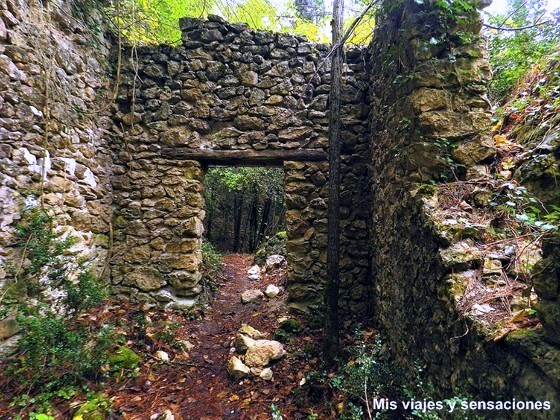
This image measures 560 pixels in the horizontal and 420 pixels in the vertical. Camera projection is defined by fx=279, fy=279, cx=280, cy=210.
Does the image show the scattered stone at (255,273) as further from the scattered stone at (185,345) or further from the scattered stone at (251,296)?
the scattered stone at (185,345)

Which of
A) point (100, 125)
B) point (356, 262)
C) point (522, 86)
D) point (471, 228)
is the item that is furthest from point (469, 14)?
point (100, 125)

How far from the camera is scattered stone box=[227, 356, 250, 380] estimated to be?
289 centimetres

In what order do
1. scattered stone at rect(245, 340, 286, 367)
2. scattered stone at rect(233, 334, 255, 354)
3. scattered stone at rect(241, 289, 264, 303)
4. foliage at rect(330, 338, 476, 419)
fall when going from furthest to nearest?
scattered stone at rect(241, 289, 264, 303)
scattered stone at rect(233, 334, 255, 354)
scattered stone at rect(245, 340, 286, 367)
foliage at rect(330, 338, 476, 419)

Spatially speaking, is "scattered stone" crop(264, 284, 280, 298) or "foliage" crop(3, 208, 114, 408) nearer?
"foliage" crop(3, 208, 114, 408)

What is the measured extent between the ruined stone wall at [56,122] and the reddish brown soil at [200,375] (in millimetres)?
1117

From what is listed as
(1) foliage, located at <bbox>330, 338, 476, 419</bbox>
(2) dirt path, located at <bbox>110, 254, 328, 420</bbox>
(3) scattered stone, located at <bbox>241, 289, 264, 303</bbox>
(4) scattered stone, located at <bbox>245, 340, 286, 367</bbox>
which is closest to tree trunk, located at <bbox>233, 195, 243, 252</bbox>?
(3) scattered stone, located at <bbox>241, 289, 264, 303</bbox>

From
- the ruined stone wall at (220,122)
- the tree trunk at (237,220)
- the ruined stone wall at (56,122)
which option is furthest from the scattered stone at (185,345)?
the tree trunk at (237,220)

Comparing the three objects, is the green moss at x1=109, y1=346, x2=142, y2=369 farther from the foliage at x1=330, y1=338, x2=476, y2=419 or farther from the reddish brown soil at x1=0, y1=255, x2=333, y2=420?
the foliage at x1=330, y1=338, x2=476, y2=419

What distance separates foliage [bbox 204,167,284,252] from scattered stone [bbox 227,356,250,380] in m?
7.52

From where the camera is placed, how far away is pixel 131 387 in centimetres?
268

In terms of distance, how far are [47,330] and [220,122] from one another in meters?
3.09

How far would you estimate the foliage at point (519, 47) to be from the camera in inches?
109

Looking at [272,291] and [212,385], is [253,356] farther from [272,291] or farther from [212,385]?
[272,291]

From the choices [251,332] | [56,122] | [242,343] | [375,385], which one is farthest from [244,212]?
[375,385]
